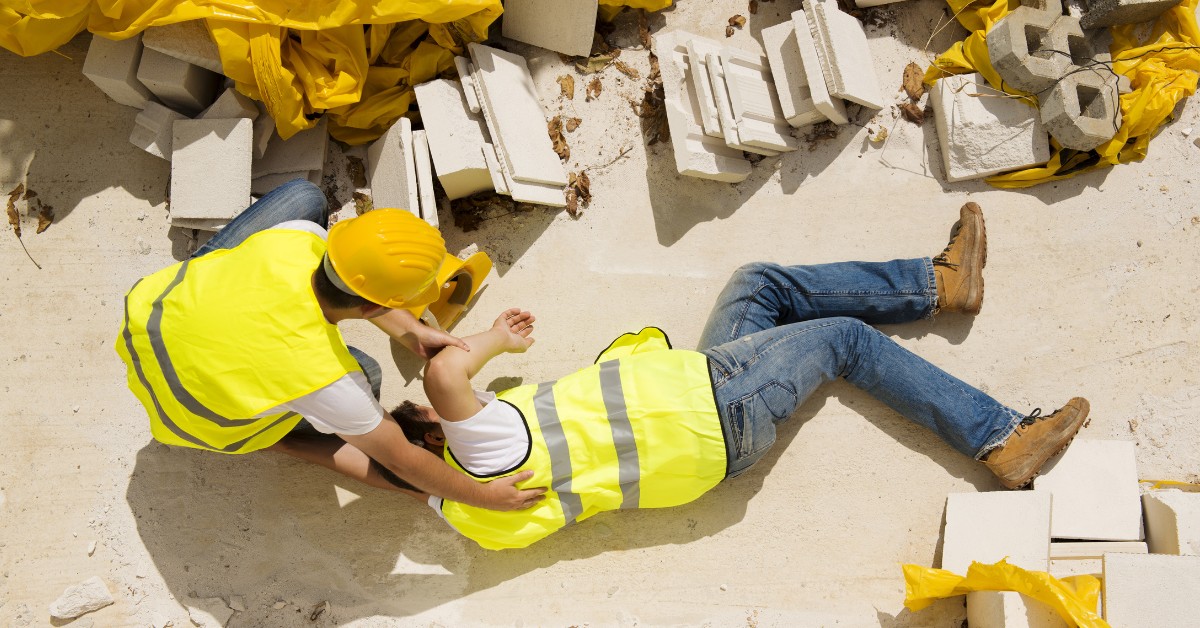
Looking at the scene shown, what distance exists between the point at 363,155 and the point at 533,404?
1564 millimetres

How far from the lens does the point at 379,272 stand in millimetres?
2445

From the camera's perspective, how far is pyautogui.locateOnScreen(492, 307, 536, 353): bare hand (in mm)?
3213

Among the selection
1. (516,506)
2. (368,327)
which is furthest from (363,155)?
(516,506)

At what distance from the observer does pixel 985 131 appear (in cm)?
365

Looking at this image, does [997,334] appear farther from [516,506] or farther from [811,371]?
[516,506]

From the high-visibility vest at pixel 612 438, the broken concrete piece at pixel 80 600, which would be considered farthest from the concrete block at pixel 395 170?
the broken concrete piece at pixel 80 600

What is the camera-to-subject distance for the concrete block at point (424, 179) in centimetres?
345

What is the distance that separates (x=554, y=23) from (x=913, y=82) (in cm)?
163

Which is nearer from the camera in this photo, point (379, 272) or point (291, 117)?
point (379, 272)

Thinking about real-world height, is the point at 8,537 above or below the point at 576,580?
above

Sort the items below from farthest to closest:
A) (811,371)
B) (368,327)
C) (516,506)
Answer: (368,327) → (811,371) → (516,506)

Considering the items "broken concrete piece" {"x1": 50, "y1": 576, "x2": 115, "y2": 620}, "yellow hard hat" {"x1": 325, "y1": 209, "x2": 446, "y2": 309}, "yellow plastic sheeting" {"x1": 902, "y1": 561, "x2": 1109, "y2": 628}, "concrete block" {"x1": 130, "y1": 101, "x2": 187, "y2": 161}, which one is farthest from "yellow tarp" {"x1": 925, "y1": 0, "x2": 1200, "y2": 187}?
"broken concrete piece" {"x1": 50, "y1": 576, "x2": 115, "y2": 620}

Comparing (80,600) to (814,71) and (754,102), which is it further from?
(814,71)

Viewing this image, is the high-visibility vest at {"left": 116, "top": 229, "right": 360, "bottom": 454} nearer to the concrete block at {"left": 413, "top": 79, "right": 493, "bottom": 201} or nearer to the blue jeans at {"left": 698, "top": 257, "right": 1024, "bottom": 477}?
the concrete block at {"left": 413, "top": 79, "right": 493, "bottom": 201}
